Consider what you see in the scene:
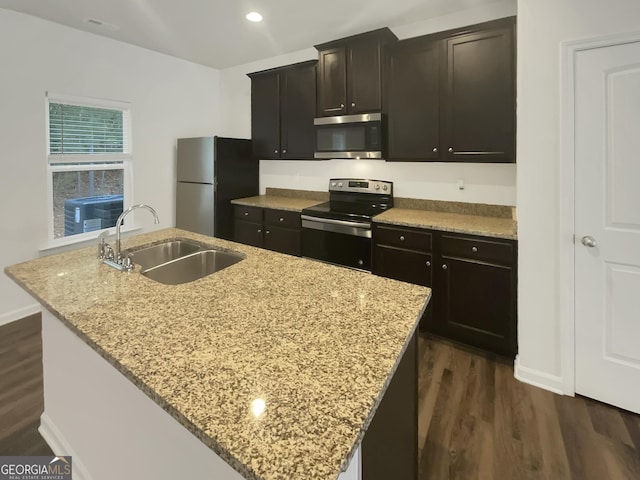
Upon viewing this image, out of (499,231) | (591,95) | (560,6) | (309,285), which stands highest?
(560,6)

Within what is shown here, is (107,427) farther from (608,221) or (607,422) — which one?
(608,221)

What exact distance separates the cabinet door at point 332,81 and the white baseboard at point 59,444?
3192 mm

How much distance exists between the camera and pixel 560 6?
207 centimetres

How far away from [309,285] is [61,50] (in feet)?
11.8

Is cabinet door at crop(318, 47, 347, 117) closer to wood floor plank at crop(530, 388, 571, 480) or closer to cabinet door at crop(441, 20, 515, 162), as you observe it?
cabinet door at crop(441, 20, 515, 162)

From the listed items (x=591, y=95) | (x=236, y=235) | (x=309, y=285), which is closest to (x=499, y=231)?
(x=591, y=95)

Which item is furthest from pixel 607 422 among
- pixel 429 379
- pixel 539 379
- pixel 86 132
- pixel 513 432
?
pixel 86 132

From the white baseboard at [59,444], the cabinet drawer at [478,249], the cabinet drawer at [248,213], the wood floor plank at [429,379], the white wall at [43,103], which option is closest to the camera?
the white baseboard at [59,444]

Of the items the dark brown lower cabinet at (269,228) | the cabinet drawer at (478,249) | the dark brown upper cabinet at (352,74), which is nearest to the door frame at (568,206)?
the cabinet drawer at (478,249)

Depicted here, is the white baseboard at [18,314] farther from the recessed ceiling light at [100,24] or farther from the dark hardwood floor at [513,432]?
the dark hardwood floor at [513,432]

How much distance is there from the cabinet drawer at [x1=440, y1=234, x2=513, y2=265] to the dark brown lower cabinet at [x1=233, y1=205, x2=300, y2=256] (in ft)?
5.12

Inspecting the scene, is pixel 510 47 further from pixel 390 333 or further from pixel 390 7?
pixel 390 333

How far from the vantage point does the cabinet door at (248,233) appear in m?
4.10

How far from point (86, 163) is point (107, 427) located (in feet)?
10.6
